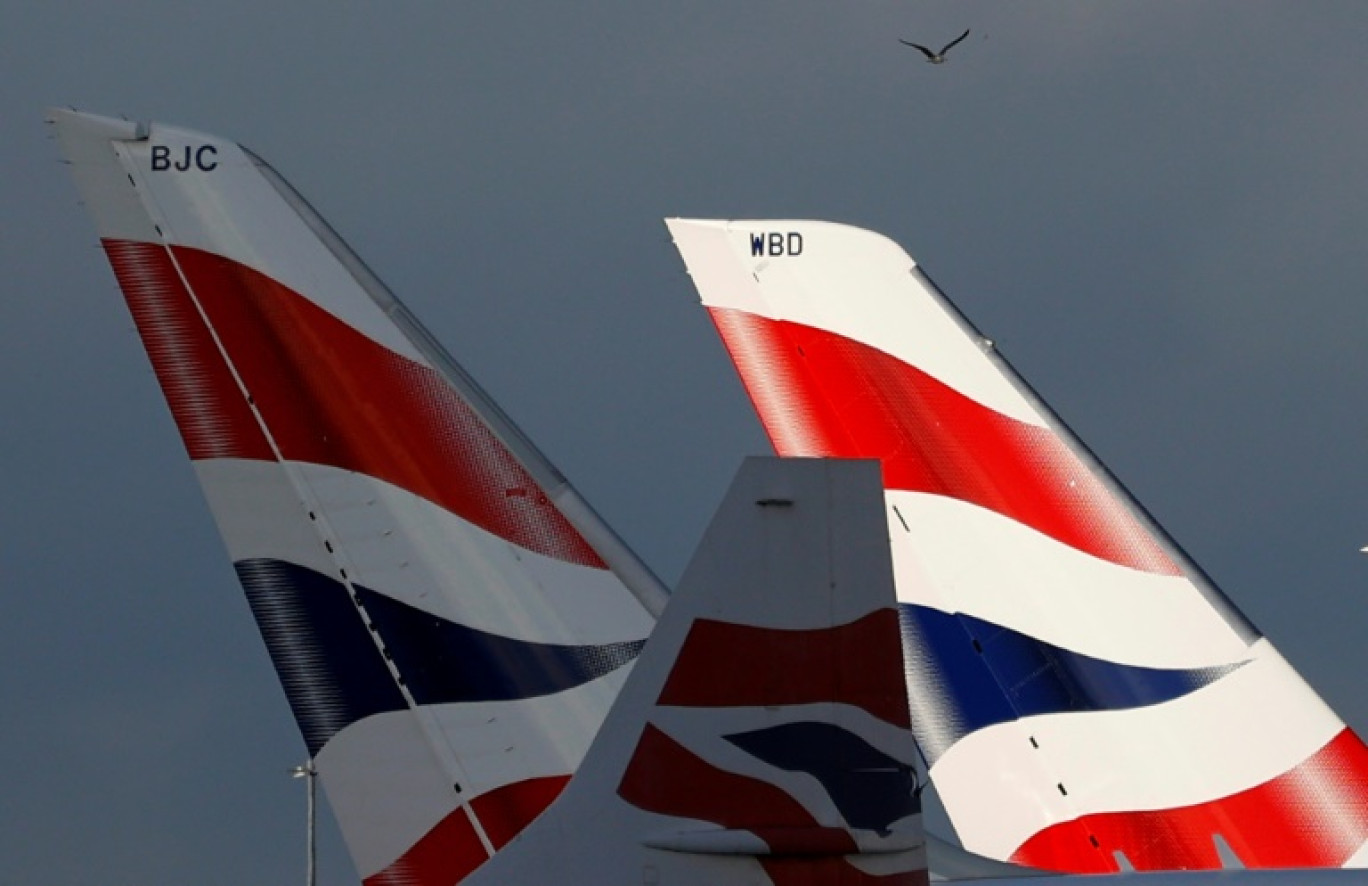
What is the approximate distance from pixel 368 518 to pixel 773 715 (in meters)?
5.65

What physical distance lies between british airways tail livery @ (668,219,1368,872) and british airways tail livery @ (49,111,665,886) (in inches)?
104

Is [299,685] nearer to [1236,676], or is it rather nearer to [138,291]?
[138,291]

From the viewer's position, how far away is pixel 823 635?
12.5 m

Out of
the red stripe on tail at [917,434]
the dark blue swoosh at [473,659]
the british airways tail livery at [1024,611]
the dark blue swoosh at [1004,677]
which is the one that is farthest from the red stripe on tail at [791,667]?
the red stripe on tail at [917,434]

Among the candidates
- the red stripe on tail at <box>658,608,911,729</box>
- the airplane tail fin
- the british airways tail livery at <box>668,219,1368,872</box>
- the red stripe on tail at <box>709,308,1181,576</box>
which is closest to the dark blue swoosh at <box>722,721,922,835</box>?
the airplane tail fin

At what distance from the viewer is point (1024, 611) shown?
64.2 ft

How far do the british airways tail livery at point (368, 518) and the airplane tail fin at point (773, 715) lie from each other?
4.02 metres

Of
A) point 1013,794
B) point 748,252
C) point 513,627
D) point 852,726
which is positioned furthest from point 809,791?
point 748,252

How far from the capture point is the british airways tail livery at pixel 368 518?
16.7 meters

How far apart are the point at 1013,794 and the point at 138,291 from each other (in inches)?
299

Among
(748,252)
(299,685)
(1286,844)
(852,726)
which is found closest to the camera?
(852,726)

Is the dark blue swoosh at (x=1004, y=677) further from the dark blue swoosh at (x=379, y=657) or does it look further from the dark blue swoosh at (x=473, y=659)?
the dark blue swoosh at (x=379, y=657)

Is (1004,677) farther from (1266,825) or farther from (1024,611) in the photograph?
(1266,825)

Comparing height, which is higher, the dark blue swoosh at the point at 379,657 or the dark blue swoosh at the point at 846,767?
the dark blue swoosh at the point at 379,657
